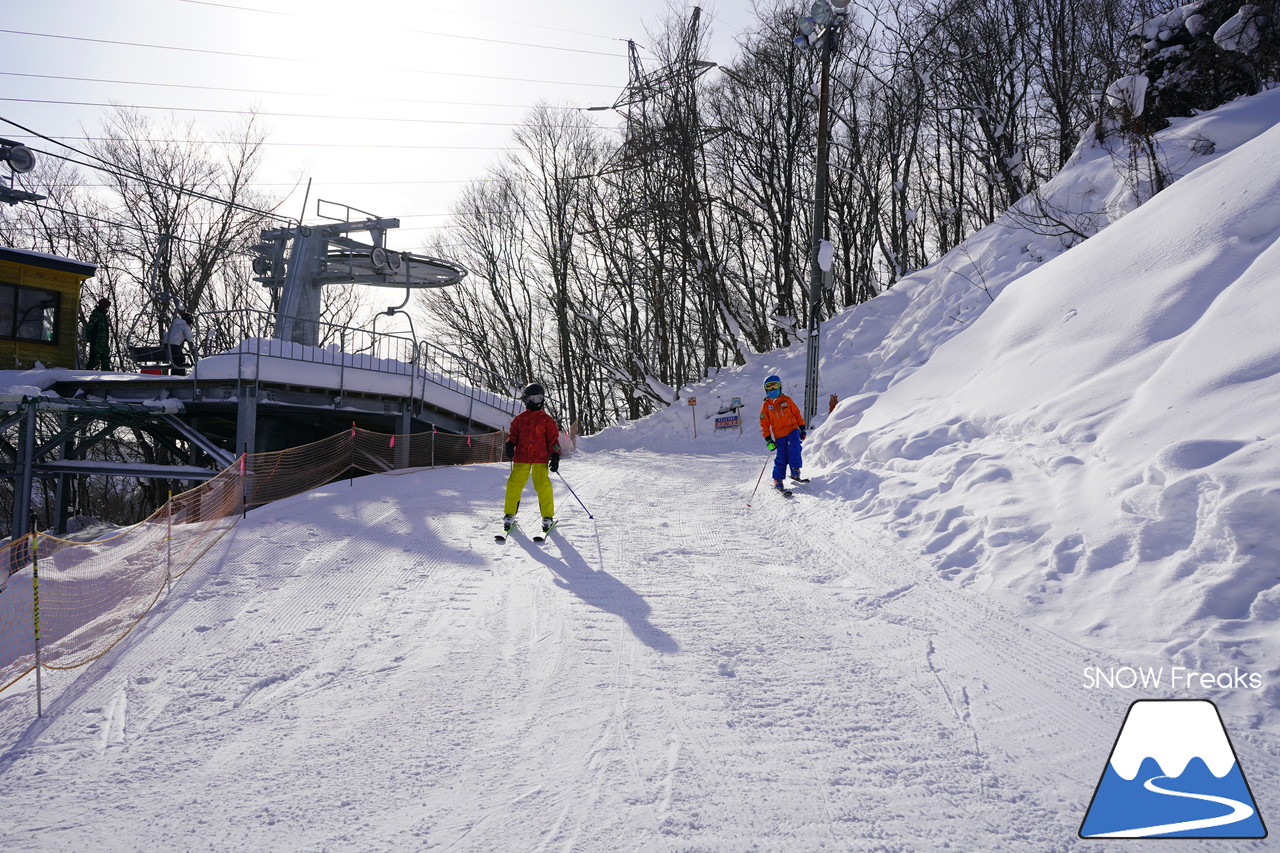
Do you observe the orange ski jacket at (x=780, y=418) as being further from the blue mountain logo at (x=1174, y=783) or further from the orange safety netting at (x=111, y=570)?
the orange safety netting at (x=111, y=570)

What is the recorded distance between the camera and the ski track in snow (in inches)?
107

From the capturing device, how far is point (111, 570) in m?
7.38

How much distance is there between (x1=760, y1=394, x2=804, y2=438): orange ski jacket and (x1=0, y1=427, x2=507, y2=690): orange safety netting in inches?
294

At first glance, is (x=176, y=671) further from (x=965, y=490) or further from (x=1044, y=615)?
(x=965, y=490)

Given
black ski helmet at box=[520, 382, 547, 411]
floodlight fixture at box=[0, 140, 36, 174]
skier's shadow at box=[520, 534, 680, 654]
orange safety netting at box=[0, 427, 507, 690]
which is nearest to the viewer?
skier's shadow at box=[520, 534, 680, 654]

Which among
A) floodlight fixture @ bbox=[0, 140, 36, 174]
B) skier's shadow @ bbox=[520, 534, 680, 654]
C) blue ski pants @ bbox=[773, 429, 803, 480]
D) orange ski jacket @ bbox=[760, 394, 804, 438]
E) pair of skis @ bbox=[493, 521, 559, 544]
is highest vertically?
floodlight fixture @ bbox=[0, 140, 36, 174]

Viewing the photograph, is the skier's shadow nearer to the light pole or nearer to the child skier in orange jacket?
the child skier in orange jacket

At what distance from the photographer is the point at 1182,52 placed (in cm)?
1576

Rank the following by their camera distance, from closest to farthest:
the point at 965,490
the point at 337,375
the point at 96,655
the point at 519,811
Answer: the point at 519,811, the point at 96,655, the point at 965,490, the point at 337,375

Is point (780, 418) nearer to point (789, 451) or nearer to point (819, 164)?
point (789, 451)

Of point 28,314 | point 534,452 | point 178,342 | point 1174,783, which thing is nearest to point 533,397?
point 534,452

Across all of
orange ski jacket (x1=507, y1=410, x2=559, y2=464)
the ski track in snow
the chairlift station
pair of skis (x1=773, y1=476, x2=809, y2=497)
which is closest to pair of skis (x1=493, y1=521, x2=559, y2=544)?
orange ski jacket (x1=507, y1=410, x2=559, y2=464)

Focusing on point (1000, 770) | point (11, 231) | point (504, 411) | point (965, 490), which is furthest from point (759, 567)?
point (11, 231)

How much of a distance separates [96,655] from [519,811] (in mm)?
3878
